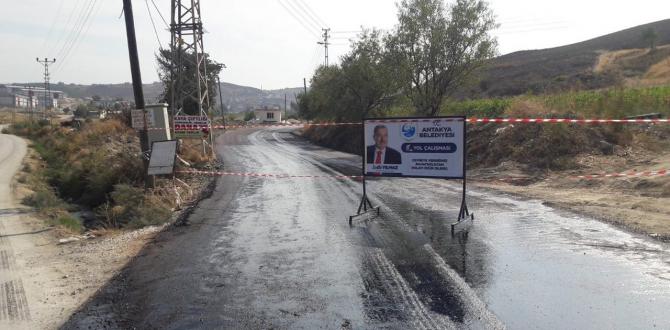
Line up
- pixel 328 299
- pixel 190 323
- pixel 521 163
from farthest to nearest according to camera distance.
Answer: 1. pixel 521 163
2. pixel 328 299
3. pixel 190 323

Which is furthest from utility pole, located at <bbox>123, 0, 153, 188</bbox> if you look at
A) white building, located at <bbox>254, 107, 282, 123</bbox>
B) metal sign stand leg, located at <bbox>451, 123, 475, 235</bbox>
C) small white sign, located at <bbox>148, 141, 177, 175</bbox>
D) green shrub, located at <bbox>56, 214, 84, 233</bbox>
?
white building, located at <bbox>254, 107, 282, 123</bbox>

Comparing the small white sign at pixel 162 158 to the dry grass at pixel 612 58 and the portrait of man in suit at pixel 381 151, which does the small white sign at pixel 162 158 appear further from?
the dry grass at pixel 612 58

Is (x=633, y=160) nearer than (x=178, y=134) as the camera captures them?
Yes

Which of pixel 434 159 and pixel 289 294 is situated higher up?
pixel 434 159

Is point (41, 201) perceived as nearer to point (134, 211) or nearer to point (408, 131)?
point (134, 211)

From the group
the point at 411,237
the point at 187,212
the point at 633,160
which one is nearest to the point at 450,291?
the point at 411,237

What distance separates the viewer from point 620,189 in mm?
11867

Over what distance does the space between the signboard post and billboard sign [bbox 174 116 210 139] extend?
13.3 meters

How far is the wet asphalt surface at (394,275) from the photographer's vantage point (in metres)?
5.14

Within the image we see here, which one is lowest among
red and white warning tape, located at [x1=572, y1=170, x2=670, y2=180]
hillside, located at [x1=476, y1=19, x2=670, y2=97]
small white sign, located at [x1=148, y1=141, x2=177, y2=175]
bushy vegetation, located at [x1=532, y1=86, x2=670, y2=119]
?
red and white warning tape, located at [x1=572, y1=170, x2=670, y2=180]

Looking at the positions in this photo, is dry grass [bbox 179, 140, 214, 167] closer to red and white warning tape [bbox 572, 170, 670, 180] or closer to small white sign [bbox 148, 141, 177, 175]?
small white sign [bbox 148, 141, 177, 175]

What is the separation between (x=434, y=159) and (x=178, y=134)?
15.0 meters

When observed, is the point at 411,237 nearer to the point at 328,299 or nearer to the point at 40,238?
the point at 328,299

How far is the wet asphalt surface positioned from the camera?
Answer: 514 centimetres
